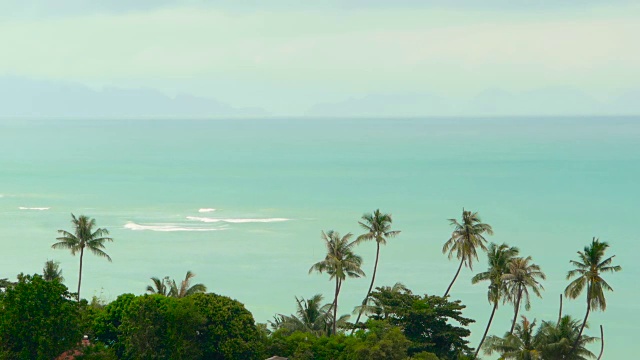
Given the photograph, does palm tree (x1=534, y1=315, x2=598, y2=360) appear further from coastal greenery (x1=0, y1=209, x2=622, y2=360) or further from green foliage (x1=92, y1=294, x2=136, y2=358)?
green foliage (x1=92, y1=294, x2=136, y2=358)

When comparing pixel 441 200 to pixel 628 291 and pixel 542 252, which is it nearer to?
pixel 542 252

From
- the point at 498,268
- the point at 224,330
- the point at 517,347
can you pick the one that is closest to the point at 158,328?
the point at 224,330

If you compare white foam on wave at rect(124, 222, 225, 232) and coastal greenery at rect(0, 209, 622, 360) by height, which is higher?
white foam on wave at rect(124, 222, 225, 232)

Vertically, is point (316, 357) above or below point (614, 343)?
below

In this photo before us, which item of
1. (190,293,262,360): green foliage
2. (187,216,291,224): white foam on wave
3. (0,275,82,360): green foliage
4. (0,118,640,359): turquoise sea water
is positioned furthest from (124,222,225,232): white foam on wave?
(0,275,82,360): green foliage

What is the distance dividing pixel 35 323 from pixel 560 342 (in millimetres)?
26527

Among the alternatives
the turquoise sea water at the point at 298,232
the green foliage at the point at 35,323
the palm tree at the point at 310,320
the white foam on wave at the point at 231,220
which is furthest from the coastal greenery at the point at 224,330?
the white foam on wave at the point at 231,220

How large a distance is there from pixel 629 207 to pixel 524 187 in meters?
25.7

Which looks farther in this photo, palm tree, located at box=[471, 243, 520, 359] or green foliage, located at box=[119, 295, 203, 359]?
palm tree, located at box=[471, 243, 520, 359]

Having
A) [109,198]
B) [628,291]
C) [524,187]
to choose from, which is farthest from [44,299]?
[524,187]

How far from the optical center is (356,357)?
47531 millimetres

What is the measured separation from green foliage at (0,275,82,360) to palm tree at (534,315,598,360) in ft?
78.7

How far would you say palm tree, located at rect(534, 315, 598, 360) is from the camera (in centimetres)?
5253

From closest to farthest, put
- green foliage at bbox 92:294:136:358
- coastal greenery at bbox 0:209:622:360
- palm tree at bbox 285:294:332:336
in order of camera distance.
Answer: coastal greenery at bbox 0:209:622:360, green foliage at bbox 92:294:136:358, palm tree at bbox 285:294:332:336
